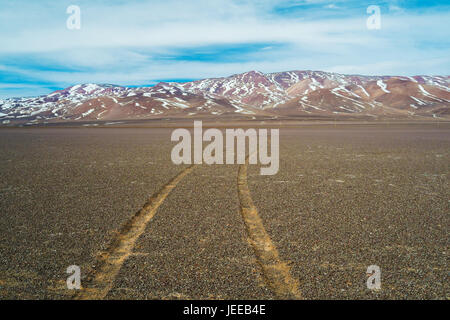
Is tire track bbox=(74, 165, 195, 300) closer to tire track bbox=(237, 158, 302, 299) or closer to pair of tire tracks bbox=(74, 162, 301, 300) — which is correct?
pair of tire tracks bbox=(74, 162, 301, 300)

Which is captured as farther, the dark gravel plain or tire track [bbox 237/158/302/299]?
the dark gravel plain

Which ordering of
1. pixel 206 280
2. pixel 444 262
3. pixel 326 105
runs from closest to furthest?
1. pixel 206 280
2. pixel 444 262
3. pixel 326 105

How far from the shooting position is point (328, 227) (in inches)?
246

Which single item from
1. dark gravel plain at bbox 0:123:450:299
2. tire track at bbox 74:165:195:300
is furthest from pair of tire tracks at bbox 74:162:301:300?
dark gravel plain at bbox 0:123:450:299

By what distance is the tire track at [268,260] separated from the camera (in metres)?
4.08

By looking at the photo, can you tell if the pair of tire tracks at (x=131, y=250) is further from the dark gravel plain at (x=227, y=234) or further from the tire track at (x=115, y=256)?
the dark gravel plain at (x=227, y=234)

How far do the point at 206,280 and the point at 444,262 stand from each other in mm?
3827

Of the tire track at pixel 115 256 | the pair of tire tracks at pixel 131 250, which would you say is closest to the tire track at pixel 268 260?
the pair of tire tracks at pixel 131 250

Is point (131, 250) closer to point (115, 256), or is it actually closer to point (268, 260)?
point (115, 256)

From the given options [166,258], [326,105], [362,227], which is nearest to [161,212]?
[166,258]

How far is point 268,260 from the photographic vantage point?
16.0 ft

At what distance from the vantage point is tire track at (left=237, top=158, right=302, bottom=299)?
13.4ft

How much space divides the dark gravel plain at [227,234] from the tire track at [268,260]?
0.12m
